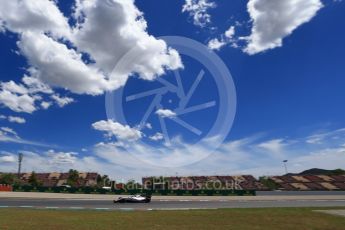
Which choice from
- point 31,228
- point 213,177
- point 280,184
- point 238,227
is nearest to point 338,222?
point 238,227

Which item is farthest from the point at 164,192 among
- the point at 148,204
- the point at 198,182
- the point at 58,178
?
the point at 58,178

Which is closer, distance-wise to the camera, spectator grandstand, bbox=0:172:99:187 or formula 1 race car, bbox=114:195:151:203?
formula 1 race car, bbox=114:195:151:203

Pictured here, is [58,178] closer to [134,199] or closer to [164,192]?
[164,192]

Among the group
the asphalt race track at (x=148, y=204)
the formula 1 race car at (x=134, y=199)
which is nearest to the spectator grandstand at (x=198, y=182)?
the asphalt race track at (x=148, y=204)

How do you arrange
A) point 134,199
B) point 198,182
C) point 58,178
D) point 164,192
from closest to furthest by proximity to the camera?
point 134,199, point 164,192, point 198,182, point 58,178

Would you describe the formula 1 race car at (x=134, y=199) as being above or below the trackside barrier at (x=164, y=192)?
below

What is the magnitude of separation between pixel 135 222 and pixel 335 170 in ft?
605

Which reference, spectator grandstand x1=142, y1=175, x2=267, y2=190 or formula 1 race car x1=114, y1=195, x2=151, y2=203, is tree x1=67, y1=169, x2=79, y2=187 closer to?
spectator grandstand x1=142, y1=175, x2=267, y2=190

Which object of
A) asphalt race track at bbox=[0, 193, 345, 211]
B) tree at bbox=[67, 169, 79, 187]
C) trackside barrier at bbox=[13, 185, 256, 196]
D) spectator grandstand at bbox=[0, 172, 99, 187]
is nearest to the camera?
asphalt race track at bbox=[0, 193, 345, 211]

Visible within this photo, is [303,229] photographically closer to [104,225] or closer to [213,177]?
[104,225]

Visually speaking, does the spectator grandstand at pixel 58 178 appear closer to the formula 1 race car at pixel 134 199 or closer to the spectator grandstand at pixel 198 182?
the spectator grandstand at pixel 198 182

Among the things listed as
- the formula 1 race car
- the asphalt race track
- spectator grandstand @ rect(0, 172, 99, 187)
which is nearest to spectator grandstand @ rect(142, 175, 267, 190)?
spectator grandstand @ rect(0, 172, 99, 187)

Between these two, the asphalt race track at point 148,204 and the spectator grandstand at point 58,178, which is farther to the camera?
the spectator grandstand at point 58,178

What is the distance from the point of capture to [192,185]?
344 ft
